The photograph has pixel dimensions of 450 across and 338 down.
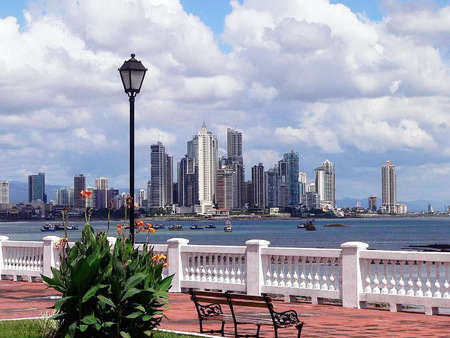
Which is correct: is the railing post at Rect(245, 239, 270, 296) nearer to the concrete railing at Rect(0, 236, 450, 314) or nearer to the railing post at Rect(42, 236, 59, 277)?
the concrete railing at Rect(0, 236, 450, 314)

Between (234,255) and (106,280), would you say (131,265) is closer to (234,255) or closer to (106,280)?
(106,280)

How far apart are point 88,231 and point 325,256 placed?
843cm

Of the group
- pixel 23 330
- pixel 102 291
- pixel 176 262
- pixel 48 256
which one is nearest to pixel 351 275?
pixel 176 262

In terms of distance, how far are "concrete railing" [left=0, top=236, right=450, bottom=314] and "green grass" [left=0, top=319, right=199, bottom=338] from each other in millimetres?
3172

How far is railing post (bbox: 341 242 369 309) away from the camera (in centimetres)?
1864

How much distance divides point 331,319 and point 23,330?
5.72 m

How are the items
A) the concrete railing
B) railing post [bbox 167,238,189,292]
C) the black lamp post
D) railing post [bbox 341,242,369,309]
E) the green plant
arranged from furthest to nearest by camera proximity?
1. railing post [bbox 167,238,189,292]
2. railing post [bbox 341,242,369,309]
3. the black lamp post
4. the concrete railing
5. the green plant

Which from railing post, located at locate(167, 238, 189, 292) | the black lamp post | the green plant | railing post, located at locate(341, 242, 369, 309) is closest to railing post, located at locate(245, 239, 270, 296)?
railing post, located at locate(167, 238, 189, 292)

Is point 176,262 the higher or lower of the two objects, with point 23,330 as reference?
higher

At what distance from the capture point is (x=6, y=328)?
15141 millimetres

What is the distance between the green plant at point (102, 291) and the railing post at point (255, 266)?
8.63 meters

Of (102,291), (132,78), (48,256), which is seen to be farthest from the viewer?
(48,256)

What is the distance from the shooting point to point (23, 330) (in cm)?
1480

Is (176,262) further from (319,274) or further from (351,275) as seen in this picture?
→ (351,275)
